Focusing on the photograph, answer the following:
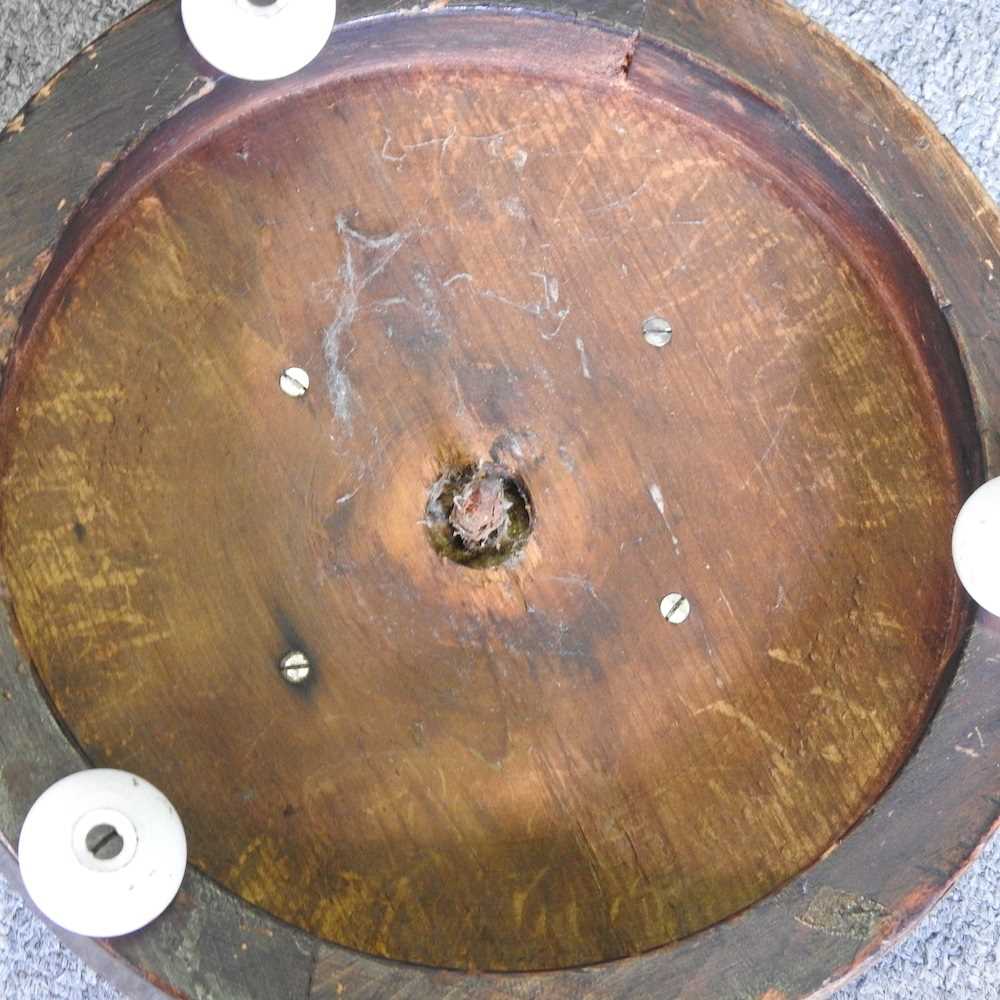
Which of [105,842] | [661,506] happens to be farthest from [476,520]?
[105,842]

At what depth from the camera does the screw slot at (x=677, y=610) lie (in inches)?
38.6

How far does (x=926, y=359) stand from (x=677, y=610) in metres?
0.24

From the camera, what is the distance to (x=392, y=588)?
975 millimetres

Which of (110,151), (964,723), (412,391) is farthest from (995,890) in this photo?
(110,151)

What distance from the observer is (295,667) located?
0.96 meters

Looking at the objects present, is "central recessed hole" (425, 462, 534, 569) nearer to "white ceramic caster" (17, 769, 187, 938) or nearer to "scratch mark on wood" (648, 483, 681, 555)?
"scratch mark on wood" (648, 483, 681, 555)

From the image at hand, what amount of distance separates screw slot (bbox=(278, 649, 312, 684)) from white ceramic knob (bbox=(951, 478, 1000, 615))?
41cm

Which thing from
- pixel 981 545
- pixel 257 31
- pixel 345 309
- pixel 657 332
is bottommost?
pixel 981 545

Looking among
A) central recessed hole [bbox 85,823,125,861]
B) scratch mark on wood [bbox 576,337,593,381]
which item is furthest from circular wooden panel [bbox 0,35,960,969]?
central recessed hole [bbox 85,823,125,861]

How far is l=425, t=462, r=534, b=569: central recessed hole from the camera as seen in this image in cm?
97

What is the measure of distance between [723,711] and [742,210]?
1.11 feet

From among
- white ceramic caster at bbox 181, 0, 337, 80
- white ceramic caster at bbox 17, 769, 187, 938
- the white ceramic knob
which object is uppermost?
white ceramic caster at bbox 181, 0, 337, 80

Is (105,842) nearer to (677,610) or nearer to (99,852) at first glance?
(99,852)

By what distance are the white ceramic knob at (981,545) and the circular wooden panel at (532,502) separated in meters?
0.08
